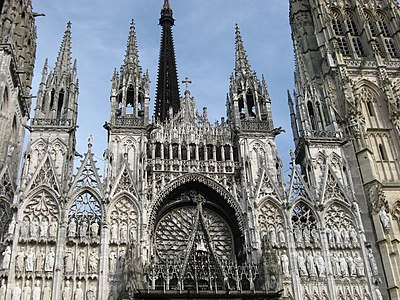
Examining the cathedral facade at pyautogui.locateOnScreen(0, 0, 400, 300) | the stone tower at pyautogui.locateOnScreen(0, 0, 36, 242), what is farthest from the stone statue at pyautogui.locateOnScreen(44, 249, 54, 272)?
the stone tower at pyautogui.locateOnScreen(0, 0, 36, 242)

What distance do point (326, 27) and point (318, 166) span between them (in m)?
11.8

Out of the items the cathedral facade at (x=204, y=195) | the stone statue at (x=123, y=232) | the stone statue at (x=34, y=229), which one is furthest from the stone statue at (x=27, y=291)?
the stone statue at (x=123, y=232)

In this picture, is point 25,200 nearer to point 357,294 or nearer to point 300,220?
point 300,220

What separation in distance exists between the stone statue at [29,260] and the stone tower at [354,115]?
43.1 feet

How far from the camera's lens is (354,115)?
92.7 feet

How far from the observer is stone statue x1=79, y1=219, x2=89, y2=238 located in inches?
864

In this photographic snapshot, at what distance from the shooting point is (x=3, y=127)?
27109 millimetres

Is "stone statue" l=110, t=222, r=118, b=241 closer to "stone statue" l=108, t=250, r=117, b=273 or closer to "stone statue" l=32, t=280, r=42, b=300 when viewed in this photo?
"stone statue" l=108, t=250, r=117, b=273

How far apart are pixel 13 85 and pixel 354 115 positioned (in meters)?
19.6

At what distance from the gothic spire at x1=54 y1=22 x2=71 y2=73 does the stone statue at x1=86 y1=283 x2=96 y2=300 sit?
12.2 m

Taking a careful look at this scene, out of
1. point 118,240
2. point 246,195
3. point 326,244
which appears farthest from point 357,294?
point 118,240

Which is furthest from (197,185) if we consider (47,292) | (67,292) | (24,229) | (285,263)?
(47,292)

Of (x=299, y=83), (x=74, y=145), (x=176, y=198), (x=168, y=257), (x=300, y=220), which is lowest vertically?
(x=168, y=257)

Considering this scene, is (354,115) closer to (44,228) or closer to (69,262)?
(69,262)
